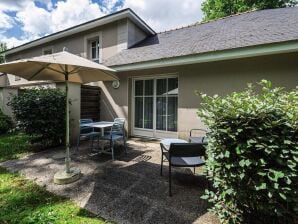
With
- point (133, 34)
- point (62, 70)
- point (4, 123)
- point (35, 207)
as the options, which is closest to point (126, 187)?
point (35, 207)

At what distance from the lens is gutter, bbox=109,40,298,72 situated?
4.61 m

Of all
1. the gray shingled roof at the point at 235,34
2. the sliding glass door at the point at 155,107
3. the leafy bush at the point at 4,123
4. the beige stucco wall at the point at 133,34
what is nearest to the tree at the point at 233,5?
the gray shingled roof at the point at 235,34

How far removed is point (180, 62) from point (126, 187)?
4.33m

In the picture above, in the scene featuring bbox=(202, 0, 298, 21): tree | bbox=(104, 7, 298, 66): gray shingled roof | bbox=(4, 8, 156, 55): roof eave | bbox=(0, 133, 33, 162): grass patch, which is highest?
bbox=(202, 0, 298, 21): tree

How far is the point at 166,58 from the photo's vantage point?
20.7 feet

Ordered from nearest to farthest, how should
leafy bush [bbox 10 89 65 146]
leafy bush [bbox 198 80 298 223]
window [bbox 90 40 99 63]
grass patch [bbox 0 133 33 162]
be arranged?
leafy bush [bbox 198 80 298 223]
grass patch [bbox 0 133 33 162]
leafy bush [bbox 10 89 65 146]
window [bbox 90 40 99 63]

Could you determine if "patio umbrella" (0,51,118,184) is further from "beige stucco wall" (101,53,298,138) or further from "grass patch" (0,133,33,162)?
"beige stucco wall" (101,53,298,138)

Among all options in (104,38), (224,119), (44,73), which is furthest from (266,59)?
(104,38)

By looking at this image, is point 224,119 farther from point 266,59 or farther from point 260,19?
point 260,19

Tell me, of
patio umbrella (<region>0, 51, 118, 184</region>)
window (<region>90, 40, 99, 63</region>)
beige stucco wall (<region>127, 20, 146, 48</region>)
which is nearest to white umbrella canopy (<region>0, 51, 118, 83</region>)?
patio umbrella (<region>0, 51, 118, 184</region>)

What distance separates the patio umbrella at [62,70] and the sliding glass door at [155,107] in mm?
3147

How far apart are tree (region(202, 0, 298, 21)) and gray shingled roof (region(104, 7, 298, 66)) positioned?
1156 cm

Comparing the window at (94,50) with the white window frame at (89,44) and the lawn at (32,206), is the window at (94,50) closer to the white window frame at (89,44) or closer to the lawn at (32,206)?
the white window frame at (89,44)

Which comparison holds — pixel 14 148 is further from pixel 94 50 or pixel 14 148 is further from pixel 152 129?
pixel 94 50
